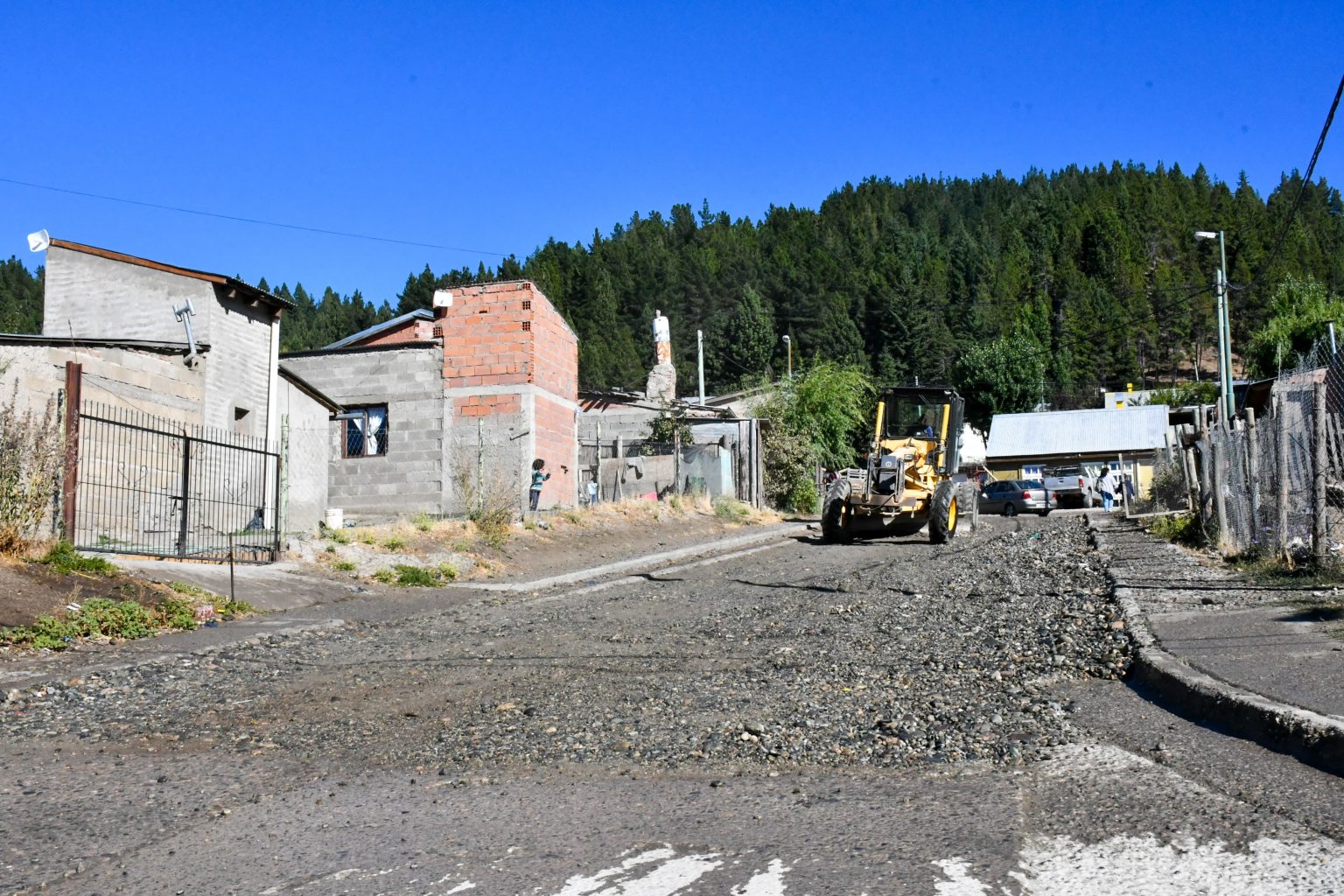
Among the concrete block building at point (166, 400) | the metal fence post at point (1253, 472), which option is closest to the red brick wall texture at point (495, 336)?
the concrete block building at point (166, 400)

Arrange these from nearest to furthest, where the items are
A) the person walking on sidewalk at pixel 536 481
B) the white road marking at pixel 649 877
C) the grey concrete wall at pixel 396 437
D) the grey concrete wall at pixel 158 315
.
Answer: the white road marking at pixel 649 877 → the grey concrete wall at pixel 158 315 → the person walking on sidewalk at pixel 536 481 → the grey concrete wall at pixel 396 437

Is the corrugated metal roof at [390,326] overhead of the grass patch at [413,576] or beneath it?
overhead

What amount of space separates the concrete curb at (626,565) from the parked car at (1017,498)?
52.6 ft

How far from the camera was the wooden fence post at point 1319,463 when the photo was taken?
10.5 metres

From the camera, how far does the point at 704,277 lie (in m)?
112

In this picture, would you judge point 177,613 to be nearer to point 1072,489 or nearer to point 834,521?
point 834,521

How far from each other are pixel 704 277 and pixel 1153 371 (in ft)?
150

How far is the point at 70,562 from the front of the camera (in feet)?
38.4

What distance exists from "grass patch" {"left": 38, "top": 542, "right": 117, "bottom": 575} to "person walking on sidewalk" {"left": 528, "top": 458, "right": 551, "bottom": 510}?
14.0 meters

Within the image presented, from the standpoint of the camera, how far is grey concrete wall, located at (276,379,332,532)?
22.9 m

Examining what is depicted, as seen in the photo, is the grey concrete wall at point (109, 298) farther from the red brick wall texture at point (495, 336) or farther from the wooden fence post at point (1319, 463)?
the wooden fence post at point (1319, 463)

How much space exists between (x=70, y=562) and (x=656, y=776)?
8840mm

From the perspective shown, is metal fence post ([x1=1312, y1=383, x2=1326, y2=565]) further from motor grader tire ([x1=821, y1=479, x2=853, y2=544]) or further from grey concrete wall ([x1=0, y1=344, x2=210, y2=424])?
grey concrete wall ([x1=0, y1=344, x2=210, y2=424])

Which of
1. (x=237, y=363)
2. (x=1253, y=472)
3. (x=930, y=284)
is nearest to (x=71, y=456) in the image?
(x=237, y=363)
